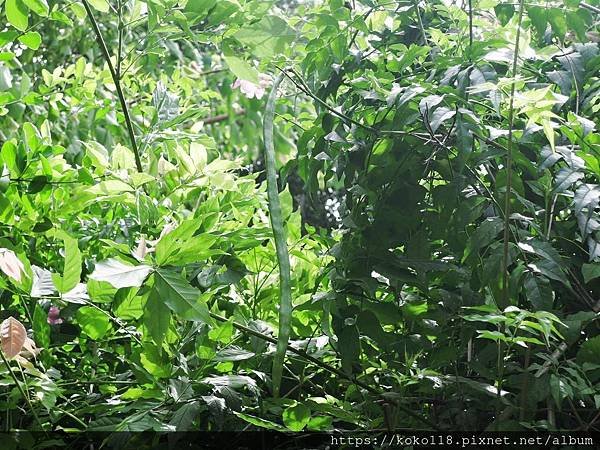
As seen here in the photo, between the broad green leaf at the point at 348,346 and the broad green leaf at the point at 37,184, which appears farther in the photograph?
the broad green leaf at the point at 37,184

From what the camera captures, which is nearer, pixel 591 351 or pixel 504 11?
pixel 591 351

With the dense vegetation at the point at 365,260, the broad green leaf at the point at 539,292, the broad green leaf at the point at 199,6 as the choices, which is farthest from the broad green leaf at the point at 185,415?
the broad green leaf at the point at 199,6

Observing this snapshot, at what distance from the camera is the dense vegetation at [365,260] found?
2.07 feet

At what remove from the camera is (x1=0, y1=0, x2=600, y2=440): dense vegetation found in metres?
0.63

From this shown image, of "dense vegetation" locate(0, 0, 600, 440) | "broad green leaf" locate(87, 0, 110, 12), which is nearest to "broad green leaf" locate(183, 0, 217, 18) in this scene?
"dense vegetation" locate(0, 0, 600, 440)

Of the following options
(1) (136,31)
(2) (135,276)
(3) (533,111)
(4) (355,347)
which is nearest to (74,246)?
(2) (135,276)

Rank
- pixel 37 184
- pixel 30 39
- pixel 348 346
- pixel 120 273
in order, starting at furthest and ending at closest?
pixel 30 39 < pixel 37 184 < pixel 348 346 < pixel 120 273

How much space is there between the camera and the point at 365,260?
70 cm

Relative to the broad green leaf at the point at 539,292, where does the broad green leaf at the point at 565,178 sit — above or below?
above

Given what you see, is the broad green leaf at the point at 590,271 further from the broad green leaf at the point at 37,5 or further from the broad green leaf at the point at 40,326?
the broad green leaf at the point at 37,5

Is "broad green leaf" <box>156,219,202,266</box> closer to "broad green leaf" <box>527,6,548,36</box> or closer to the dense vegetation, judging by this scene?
the dense vegetation

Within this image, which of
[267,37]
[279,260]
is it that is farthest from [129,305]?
[267,37]

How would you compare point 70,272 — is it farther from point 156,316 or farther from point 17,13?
point 17,13

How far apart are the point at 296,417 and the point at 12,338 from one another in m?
0.25
